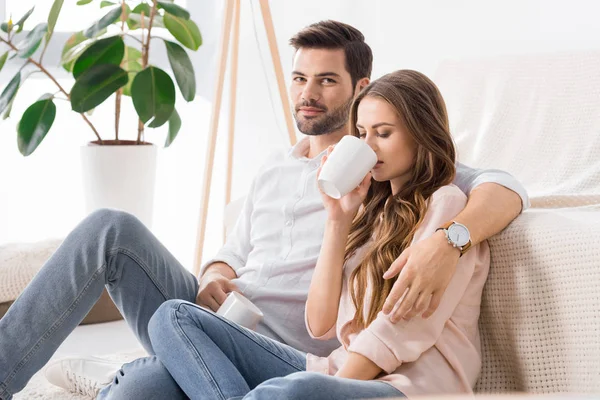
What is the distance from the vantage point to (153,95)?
2850mm

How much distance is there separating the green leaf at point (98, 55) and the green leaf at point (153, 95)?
129 millimetres

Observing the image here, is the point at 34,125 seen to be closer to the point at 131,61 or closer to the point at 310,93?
the point at 131,61

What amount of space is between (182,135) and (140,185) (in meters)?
0.75

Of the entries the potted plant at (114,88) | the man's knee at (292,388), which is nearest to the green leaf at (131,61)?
the potted plant at (114,88)

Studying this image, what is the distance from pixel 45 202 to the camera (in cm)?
361

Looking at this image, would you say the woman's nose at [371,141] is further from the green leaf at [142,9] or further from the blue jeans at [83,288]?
the green leaf at [142,9]

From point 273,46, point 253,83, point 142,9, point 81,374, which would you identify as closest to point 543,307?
point 81,374

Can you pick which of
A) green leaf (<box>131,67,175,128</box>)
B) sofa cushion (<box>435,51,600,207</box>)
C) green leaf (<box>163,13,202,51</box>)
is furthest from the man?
green leaf (<box>163,13,202,51</box>)

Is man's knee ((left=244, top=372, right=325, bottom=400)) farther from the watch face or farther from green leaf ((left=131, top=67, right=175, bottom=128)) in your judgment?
green leaf ((left=131, top=67, right=175, bottom=128))

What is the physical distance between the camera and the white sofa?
3.89 ft

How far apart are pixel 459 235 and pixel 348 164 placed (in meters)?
0.20

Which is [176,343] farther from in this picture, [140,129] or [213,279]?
[140,129]

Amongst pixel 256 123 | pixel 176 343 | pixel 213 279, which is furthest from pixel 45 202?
pixel 176 343

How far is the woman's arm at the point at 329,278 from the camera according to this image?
136 centimetres
